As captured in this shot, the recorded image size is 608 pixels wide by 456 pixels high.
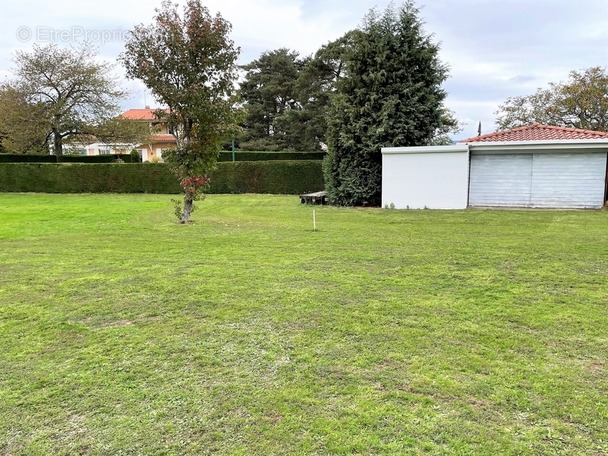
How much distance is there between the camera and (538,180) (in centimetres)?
1337

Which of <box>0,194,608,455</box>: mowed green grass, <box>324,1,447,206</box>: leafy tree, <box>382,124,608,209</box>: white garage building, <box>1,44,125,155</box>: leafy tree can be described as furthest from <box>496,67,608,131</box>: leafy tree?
<box>1,44,125,155</box>: leafy tree

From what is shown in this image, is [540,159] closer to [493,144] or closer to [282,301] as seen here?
[493,144]

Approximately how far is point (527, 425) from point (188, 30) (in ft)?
32.3

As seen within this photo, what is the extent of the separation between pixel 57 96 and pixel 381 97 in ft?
66.1

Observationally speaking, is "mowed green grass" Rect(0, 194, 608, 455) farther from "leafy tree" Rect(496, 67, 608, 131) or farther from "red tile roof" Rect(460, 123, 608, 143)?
"leafy tree" Rect(496, 67, 608, 131)

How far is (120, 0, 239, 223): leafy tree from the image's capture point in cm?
951

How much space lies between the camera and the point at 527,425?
223cm

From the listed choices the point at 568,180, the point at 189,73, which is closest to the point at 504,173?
the point at 568,180

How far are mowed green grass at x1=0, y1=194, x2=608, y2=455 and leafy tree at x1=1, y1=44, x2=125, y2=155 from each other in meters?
21.2

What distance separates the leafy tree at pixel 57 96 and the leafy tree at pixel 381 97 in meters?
17.1

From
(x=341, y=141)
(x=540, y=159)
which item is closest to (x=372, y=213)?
(x=341, y=141)

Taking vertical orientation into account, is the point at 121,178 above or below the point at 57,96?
below

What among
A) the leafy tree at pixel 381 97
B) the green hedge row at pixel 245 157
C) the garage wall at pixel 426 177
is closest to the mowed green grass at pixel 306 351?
the garage wall at pixel 426 177

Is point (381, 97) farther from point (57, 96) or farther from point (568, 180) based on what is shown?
point (57, 96)
